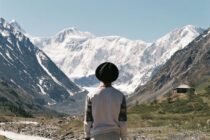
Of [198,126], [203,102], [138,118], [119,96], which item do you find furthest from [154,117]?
[119,96]

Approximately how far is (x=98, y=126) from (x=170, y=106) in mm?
155699

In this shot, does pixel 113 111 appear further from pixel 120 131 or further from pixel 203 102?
pixel 203 102

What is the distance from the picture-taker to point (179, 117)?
433 ft

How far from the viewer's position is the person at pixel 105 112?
538 inches

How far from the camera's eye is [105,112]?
1381 centimetres

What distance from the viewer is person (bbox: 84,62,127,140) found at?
1366 cm

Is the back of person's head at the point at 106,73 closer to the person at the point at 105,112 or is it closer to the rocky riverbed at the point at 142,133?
the person at the point at 105,112

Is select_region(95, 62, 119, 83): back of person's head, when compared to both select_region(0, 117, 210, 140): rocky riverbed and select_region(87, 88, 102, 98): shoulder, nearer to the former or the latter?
select_region(87, 88, 102, 98): shoulder

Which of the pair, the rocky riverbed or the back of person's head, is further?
the rocky riverbed

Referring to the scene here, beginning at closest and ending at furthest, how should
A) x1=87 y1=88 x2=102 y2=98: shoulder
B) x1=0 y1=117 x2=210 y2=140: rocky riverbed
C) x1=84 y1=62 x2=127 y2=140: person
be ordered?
x1=84 y1=62 x2=127 y2=140: person → x1=87 y1=88 x2=102 y2=98: shoulder → x1=0 y1=117 x2=210 y2=140: rocky riverbed

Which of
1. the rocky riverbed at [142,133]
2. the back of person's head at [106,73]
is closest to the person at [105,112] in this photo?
the back of person's head at [106,73]

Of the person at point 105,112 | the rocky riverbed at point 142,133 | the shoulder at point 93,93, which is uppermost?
the rocky riverbed at point 142,133

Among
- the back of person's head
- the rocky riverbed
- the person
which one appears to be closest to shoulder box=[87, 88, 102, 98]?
the person

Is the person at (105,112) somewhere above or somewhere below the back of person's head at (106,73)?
below
